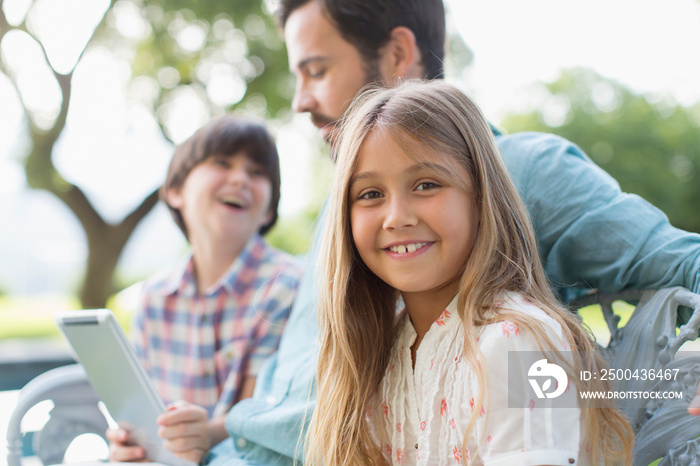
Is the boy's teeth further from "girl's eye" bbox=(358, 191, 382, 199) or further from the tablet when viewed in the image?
the tablet

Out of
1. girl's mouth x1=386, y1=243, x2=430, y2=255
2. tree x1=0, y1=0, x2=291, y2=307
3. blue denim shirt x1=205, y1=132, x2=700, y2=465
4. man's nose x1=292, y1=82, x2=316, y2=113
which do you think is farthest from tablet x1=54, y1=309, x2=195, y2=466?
tree x1=0, y1=0, x2=291, y2=307

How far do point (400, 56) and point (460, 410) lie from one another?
1.08m

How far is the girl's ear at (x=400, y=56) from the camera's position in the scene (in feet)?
5.65

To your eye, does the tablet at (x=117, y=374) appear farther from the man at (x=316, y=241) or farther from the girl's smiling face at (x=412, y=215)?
the girl's smiling face at (x=412, y=215)

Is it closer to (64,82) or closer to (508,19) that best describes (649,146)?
(508,19)

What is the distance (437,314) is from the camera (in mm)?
1232

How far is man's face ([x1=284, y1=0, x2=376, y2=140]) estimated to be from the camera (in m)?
1.70

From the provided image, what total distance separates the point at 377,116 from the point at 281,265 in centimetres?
101

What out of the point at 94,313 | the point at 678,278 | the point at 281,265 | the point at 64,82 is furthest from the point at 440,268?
the point at 64,82

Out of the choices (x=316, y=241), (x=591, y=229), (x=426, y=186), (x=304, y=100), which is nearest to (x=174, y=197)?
(x=304, y=100)

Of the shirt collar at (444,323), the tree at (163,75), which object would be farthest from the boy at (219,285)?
the tree at (163,75)

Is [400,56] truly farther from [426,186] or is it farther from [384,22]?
[426,186]

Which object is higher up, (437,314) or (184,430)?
(437,314)

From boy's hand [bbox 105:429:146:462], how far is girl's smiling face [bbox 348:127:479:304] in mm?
902
